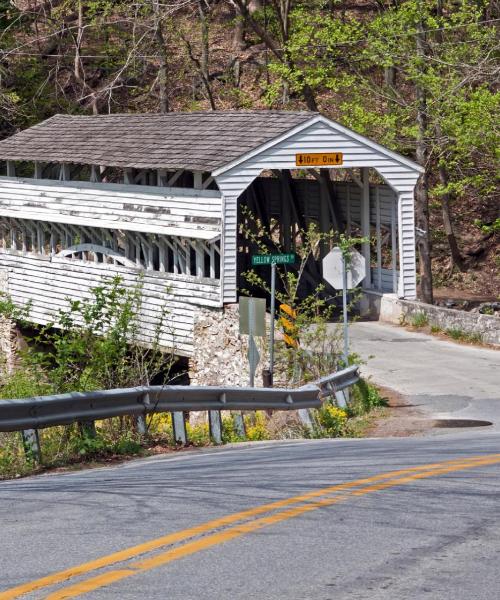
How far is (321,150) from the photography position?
2523cm

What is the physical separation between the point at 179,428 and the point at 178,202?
12.8m

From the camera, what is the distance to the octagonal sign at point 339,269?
19391mm

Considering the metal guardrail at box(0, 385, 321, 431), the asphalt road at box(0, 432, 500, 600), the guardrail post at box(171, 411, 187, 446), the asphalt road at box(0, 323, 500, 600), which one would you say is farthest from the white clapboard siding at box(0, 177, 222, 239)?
the asphalt road at box(0, 432, 500, 600)

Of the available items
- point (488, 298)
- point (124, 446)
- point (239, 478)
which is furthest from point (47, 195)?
point (239, 478)

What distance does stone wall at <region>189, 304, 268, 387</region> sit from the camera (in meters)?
23.4

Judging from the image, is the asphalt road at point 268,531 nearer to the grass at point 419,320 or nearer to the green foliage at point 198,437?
the green foliage at point 198,437

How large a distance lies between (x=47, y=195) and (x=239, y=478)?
21381 millimetres

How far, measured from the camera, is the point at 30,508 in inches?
332

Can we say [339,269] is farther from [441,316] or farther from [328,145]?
[328,145]

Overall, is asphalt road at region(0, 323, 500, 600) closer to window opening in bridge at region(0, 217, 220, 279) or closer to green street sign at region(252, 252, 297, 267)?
green street sign at region(252, 252, 297, 267)

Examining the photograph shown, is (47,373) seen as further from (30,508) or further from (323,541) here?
(323,541)

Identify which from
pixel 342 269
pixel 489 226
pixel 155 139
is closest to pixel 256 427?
pixel 342 269

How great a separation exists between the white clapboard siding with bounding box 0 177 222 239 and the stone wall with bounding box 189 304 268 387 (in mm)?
1644

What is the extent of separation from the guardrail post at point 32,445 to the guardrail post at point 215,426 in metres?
2.73
